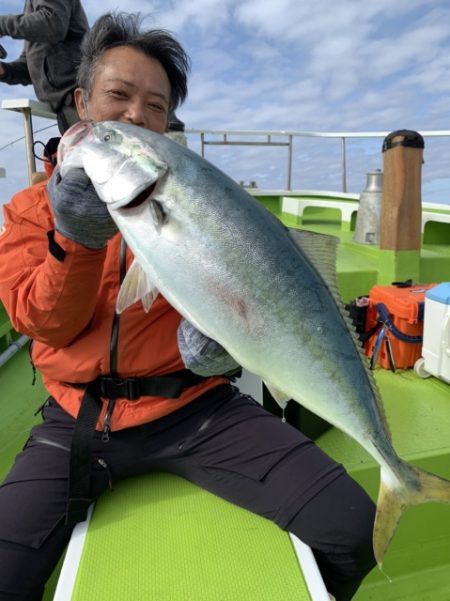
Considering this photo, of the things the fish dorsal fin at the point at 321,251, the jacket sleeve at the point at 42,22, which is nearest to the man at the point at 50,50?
the jacket sleeve at the point at 42,22

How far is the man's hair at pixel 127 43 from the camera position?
6.85ft

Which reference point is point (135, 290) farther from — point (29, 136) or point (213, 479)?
point (29, 136)

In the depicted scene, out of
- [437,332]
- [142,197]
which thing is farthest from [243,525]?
[437,332]

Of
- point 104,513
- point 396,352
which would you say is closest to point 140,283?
point 104,513

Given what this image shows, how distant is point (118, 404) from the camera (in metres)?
1.91

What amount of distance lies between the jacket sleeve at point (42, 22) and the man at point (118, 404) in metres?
1.90

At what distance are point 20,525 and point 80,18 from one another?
4242 mm

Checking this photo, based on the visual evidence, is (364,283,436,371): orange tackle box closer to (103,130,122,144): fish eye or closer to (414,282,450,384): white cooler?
(414,282,450,384): white cooler

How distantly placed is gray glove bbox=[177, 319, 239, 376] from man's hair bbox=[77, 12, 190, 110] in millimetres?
1216

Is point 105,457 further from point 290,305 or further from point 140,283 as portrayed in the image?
point 290,305

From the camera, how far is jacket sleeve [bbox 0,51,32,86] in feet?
14.4

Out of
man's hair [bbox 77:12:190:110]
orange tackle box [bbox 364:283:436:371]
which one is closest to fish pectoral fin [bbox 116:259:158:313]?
man's hair [bbox 77:12:190:110]

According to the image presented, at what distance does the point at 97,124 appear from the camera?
1.48 m

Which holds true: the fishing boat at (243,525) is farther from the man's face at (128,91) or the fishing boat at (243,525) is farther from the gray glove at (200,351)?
the man's face at (128,91)
